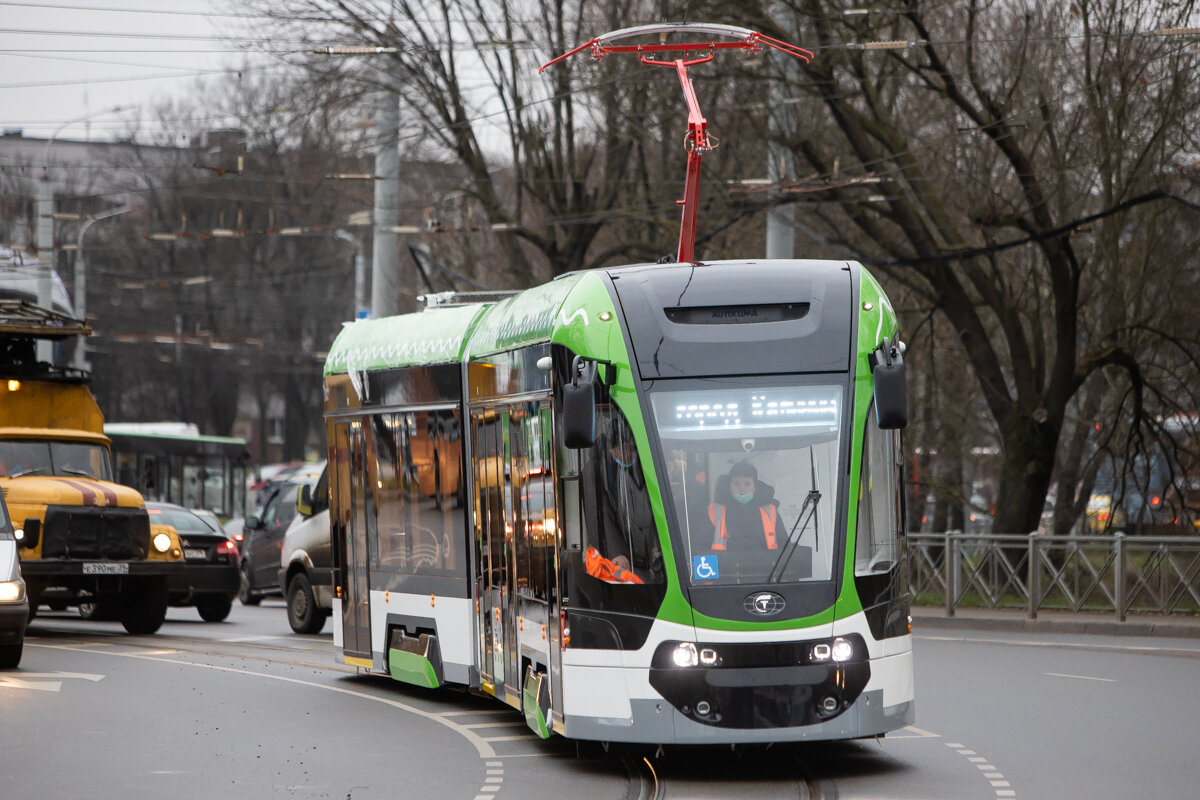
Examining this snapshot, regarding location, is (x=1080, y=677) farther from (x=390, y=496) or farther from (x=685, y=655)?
(x=685, y=655)

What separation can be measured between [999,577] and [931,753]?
47.3 feet

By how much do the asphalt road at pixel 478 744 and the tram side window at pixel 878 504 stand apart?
1.24 metres

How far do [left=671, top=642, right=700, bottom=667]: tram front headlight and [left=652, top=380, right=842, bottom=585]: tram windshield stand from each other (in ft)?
1.18

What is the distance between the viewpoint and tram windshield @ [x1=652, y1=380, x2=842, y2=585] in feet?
33.1

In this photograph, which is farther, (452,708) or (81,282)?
(81,282)

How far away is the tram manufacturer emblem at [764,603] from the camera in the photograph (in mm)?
9992

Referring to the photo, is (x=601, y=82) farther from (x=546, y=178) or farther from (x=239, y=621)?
(x=239, y=621)

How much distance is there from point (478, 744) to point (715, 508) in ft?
8.93

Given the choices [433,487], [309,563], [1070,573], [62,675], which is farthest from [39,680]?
[1070,573]

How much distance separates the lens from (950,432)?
1383 inches

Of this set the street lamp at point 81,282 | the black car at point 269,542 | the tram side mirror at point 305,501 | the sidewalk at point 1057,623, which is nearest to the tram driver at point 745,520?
the tram side mirror at point 305,501

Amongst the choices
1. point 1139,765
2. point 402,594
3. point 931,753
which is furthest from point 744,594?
point 402,594

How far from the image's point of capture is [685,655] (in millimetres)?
9938

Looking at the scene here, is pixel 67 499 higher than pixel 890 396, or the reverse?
pixel 890 396
